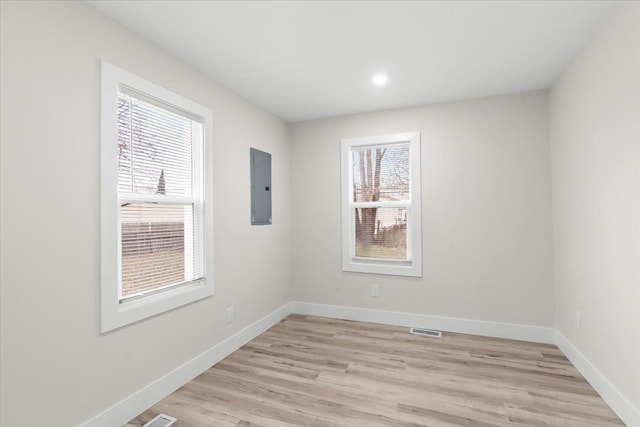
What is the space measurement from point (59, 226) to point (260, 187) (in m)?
1.97

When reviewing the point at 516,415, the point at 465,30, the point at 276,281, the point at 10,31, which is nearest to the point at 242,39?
the point at 10,31

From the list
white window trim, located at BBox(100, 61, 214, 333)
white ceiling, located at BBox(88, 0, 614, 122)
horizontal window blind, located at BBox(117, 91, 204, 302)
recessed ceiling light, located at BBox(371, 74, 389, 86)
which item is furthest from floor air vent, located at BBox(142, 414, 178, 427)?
recessed ceiling light, located at BBox(371, 74, 389, 86)

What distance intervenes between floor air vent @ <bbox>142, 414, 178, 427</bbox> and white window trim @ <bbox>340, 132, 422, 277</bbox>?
2322 mm

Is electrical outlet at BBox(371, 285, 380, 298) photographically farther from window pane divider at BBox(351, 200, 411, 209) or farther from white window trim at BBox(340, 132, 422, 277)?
window pane divider at BBox(351, 200, 411, 209)

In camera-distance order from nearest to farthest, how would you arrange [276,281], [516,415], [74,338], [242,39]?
1. [74,338]
2. [516,415]
3. [242,39]
4. [276,281]

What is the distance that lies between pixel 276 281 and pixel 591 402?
2.91 meters

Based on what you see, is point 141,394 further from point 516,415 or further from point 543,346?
point 543,346

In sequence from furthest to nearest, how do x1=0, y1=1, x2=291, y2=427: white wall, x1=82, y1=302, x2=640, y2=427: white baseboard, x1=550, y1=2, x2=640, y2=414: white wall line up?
x1=82, y1=302, x2=640, y2=427: white baseboard, x1=550, y1=2, x2=640, y2=414: white wall, x1=0, y1=1, x2=291, y2=427: white wall

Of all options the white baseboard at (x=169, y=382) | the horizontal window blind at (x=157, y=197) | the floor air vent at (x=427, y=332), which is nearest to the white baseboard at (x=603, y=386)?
the floor air vent at (x=427, y=332)

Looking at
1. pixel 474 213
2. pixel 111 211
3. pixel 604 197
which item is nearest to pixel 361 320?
pixel 474 213

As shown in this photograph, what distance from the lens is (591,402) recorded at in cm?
210

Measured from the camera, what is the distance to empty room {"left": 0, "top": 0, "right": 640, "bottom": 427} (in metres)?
1.67

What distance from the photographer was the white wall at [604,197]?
1777mm

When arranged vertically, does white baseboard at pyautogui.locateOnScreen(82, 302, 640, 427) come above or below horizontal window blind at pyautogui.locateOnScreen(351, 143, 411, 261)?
below
